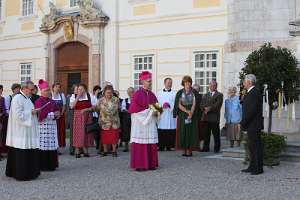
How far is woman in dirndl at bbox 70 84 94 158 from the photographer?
37.3 feet

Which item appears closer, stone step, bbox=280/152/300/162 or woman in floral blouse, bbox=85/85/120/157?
stone step, bbox=280/152/300/162

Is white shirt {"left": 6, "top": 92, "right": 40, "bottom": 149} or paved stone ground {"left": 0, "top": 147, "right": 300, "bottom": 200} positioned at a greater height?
white shirt {"left": 6, "top": 92, "right": 40, "bottom": 149}

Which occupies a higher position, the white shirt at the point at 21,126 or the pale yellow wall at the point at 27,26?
the pale yellow wall at the point at 27,26

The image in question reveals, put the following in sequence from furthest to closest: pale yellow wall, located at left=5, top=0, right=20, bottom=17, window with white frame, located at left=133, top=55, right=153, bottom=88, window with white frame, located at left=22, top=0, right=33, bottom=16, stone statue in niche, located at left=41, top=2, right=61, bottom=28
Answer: pale yellow wall, located at left=5, top=0, right=20, bottom=17
window with white frame, located at left=22, top=0, right=33, bottom=16
stone statue in niche, located at left=41, top=2, right=61, bottom=28
window with white frame, located at left=133, top=55, right=153, bottom=88

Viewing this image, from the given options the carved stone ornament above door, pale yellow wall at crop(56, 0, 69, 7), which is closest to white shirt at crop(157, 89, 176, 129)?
the carved stone ornament above door

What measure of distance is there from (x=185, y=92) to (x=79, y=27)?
9.52m

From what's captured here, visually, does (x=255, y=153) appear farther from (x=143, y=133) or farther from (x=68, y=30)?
(x=68, y=30)

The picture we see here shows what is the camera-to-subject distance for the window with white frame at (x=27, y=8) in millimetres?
22625

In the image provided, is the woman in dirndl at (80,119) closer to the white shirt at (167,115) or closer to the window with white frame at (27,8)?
the white shirt at (167,115)

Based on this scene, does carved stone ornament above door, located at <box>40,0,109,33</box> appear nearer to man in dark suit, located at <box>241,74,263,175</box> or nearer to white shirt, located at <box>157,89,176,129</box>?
white shirt, located at <box>157,89,176,129</box>

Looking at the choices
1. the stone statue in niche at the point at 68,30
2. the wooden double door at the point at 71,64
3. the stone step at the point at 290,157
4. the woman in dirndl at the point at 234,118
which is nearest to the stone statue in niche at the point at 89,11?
the stone statue in niche at the point at 68,30

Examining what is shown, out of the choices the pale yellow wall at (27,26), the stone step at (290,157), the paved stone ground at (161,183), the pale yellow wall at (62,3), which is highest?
the pale yellow wall at (62,3)

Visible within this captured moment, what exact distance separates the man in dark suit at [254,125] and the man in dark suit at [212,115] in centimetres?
319

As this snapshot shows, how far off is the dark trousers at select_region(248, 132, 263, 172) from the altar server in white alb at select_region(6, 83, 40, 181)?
3.66m
